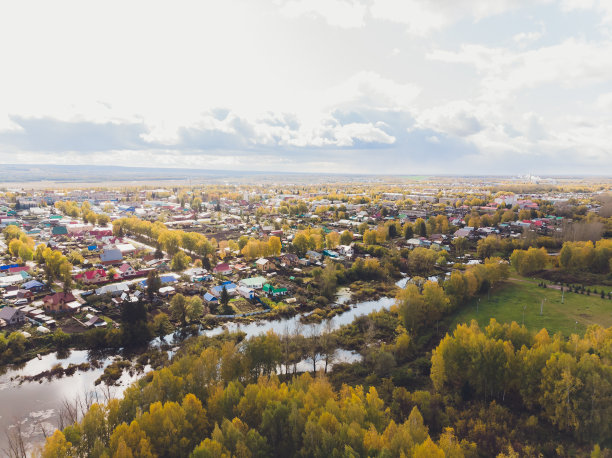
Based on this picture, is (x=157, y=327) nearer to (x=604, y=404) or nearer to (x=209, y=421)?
(x=209, y=421)

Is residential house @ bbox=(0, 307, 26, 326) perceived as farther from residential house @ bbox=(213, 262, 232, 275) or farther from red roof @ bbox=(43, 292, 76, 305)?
residential house @ bbox=(213, 262, 232, 275)

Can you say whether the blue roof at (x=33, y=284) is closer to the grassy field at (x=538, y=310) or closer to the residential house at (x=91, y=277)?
the residential house at (x=91, y=277)

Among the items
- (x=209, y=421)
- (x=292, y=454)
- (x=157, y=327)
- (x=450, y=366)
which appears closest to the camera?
(x=292, y=454)

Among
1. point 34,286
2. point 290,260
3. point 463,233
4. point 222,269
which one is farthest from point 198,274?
point 463,233

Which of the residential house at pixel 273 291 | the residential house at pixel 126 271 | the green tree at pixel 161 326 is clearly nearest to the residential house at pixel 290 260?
the residential house at pixel 273 291

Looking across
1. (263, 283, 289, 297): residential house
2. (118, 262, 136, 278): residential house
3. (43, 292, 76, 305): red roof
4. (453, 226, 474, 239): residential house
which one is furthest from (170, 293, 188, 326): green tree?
(453, 226, 474, 239): residential house

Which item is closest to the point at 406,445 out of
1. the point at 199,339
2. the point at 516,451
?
the point at 516,451
